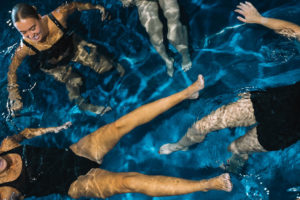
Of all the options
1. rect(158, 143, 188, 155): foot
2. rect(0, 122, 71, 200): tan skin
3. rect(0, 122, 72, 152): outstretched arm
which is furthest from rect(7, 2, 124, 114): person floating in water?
rect(0, 122, 71, 200): tan skin

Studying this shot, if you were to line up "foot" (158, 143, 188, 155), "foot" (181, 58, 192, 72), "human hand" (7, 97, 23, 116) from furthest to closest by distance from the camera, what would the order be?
"human hand" (7, 97, 23, 116) < "foot" (181, 58, 192, 72) < "foot" (158, 143, 188, 155)

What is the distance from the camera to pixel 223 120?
3164 millimetres

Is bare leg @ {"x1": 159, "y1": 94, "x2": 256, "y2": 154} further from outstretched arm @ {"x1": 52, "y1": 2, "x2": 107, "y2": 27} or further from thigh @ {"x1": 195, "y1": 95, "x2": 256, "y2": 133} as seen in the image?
outstretched arm @ {"x1": 52, "y1": 2, "x2": 107, "y2": 27}

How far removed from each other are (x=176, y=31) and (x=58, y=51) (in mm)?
2047

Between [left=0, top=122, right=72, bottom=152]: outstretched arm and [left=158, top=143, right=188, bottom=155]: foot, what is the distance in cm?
162

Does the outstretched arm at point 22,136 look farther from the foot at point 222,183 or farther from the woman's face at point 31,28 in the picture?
the foot at point 222,183

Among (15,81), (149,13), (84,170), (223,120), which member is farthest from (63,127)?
(223,120)

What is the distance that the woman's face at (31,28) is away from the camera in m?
3.32

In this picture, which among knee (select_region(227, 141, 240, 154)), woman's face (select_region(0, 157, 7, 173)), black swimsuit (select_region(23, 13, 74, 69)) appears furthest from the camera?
black swimsuit (select_region(23, 13, 74, 69))

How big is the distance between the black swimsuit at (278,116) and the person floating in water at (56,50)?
2.60m

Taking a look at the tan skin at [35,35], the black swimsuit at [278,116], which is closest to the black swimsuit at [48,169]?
the tan skin at [35,35]

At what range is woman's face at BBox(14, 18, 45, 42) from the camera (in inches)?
131

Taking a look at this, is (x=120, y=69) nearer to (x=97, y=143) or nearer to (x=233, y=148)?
(x=97, y=143)

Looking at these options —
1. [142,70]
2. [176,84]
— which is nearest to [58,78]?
[142,70]
